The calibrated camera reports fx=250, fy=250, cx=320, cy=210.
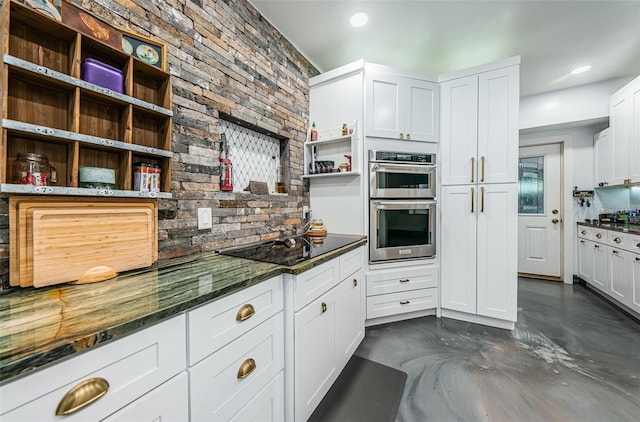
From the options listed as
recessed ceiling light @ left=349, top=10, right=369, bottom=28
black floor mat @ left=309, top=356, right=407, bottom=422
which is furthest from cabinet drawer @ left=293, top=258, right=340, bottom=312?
recessed ceiling light @ left=349, top=10, right=369, bottom=28

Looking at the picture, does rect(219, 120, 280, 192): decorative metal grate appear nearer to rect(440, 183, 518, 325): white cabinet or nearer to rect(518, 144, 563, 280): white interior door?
rect(440, 183, 518, 325): white cabinet

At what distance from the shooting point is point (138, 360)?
25.3 inches

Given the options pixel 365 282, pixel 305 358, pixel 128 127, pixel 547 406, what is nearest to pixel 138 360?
pixel 305 358

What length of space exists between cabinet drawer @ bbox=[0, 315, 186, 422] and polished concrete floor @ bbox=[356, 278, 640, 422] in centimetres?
130

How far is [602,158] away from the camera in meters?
3.29

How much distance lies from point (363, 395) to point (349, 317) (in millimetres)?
447

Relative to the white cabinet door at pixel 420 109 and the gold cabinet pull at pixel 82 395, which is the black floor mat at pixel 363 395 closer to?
the gold cabinet pull at pixel 82 395

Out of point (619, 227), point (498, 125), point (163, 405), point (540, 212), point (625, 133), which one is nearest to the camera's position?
point (163, 405)

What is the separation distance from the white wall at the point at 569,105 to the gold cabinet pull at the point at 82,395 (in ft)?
15.9

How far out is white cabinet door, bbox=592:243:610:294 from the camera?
2.84 metres

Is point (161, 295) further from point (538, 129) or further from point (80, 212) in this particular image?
point (538, 129)

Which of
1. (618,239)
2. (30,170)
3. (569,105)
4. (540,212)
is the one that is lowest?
(618,239)

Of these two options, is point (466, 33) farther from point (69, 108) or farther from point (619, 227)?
point (69, 108)

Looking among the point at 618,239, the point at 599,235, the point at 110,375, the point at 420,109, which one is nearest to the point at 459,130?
the point at 420,109
